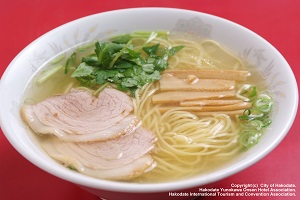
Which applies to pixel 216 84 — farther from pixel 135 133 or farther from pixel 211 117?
pixel 135 133

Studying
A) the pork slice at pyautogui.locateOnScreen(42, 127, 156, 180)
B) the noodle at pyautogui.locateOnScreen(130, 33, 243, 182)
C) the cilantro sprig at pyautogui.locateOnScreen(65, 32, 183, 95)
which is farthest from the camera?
the cilantro sprig at pyautogui.locateOnScreen(65, 32, 183, 95)

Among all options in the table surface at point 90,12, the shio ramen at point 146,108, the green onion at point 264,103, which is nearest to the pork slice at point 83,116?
the shio ramen at point 146,108

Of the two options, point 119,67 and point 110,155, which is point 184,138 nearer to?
point 110,155

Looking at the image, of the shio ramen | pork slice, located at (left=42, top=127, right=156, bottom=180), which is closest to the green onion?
the shio ramen

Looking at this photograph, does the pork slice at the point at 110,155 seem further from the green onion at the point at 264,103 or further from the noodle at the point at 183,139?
the green onion at the point at 264,103

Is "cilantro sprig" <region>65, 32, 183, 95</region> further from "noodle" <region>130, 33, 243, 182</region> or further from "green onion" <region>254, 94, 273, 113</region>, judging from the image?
"green onion" <region>254, 94, 273, 113</region>

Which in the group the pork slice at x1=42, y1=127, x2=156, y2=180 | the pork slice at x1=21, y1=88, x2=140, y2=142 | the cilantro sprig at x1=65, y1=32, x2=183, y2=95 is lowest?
the pork slice at x1=42, y1=127, x2=156, y2=180
